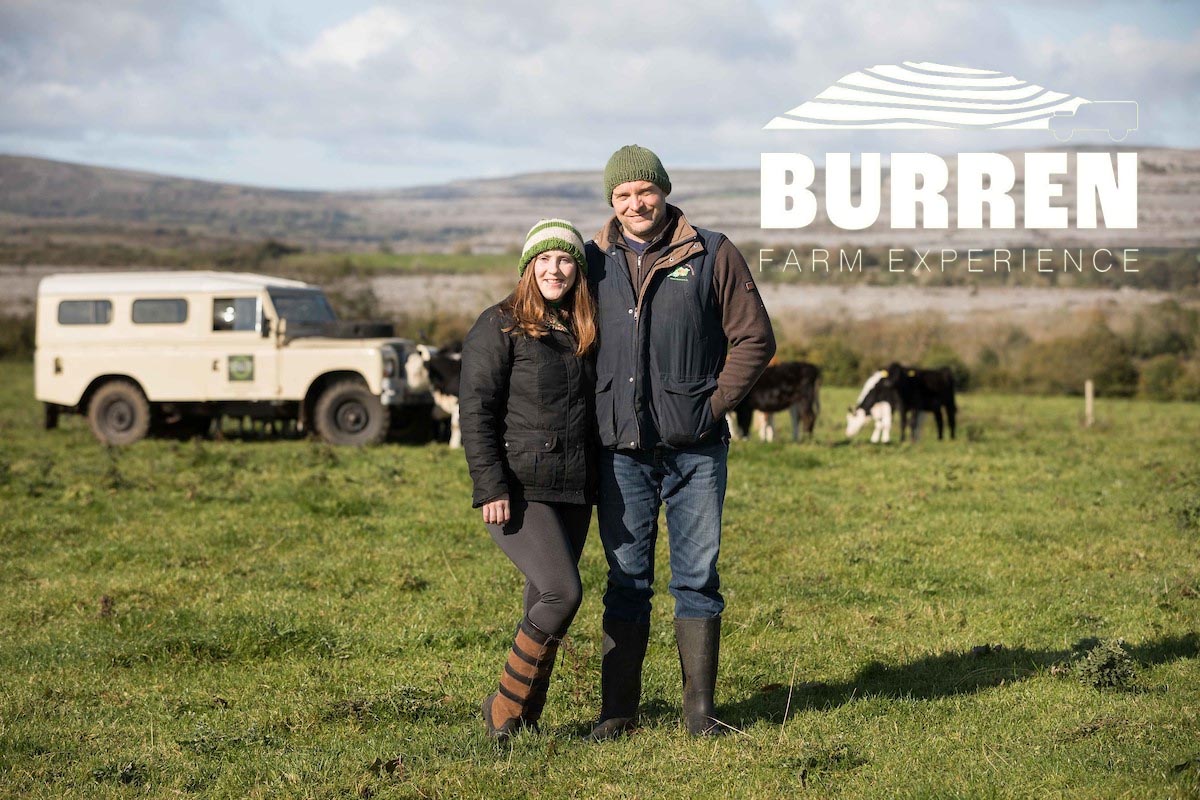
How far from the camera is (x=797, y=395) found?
18.3 meters

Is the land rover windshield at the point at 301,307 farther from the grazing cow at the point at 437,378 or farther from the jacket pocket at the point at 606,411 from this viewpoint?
the jacket pocket at the point at 606,411

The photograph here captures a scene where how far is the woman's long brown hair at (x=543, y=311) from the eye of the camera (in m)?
4.69

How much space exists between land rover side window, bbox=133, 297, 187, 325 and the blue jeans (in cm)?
1510

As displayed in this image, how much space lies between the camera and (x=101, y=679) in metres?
6.27

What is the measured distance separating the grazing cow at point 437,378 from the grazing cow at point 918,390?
262 inches

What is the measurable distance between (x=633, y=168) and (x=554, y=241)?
16.1 inches

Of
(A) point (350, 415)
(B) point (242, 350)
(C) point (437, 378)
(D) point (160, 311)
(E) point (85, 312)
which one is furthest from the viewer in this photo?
(E) point (85, 312)

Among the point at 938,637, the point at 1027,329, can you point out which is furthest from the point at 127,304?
the point at 1027,329

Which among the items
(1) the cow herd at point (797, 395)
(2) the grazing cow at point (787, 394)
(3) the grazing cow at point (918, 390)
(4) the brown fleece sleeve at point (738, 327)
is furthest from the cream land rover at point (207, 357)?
(4) the brown fleece sleeve at point (738, 327)

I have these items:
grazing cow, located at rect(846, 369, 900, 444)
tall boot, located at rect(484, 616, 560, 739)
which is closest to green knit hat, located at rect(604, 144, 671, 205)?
tall boot, located at rect(484, 616, 560, 739)

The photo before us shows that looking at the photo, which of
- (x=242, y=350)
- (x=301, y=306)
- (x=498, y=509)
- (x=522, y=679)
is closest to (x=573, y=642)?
(x=522, y=679)

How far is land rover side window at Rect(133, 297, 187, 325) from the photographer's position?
18.6m

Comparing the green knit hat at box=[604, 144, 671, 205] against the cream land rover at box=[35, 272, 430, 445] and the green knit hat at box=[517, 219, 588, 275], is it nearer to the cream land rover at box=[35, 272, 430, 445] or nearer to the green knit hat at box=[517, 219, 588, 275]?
the green knit hat at box=[517, 219, 588, 275]

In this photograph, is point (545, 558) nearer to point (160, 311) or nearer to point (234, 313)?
point (234, 313)
